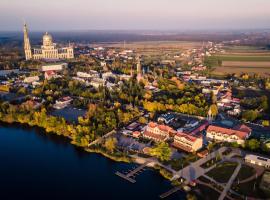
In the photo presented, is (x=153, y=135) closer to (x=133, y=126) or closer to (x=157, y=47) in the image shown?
(x=133, y=126)

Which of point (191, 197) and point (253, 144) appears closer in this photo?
point (191, 197)

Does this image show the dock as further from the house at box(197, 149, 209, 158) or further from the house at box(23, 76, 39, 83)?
the house at box(23, 76, 39, 83)

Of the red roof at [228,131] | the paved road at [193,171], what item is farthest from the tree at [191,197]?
the red roof at [228,131]

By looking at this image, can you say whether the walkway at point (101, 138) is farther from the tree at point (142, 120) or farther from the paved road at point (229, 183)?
the paved road at point (229, 183)

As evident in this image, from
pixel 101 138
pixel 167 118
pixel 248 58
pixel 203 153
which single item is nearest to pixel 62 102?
→ pixel 101 138

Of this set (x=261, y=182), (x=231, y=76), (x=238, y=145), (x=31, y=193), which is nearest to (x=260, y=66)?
(x=231, y=76)

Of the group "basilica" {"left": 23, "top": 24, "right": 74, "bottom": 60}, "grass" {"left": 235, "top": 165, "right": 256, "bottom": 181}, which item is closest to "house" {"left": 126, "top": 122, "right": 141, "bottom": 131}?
"grass" {"left": 235, "top": 165, "right": 256, "bottom": 181}

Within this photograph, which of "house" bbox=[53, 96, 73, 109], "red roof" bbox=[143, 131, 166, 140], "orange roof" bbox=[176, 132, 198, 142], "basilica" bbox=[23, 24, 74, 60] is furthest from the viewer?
"basilica" bbox=[23, 24, 74, 60]
